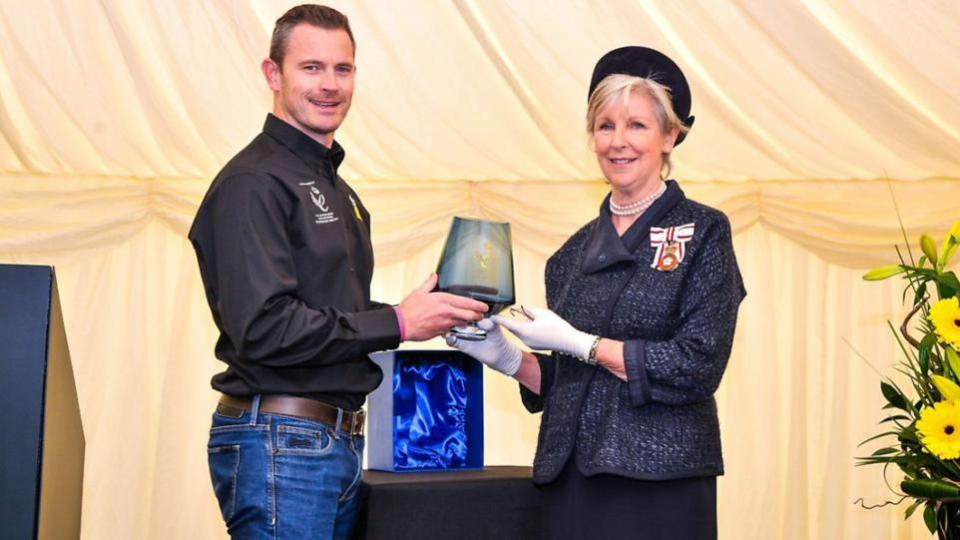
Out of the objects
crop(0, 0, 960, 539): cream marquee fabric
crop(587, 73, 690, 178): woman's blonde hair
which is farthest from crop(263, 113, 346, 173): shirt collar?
crop(0, 0, 960, 539): cream marquee fabric

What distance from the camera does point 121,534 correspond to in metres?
4.45

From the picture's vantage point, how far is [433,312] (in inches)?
90.7

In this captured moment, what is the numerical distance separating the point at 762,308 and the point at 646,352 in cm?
286

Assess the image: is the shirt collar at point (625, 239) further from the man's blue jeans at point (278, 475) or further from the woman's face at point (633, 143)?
the man's blue jeans at point (278, 475)

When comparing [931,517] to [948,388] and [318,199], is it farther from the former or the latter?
[318,199]

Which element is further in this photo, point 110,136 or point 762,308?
point 762,308

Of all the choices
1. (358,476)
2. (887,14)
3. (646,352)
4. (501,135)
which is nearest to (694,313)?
(646,352)

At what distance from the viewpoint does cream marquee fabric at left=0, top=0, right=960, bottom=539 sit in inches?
152

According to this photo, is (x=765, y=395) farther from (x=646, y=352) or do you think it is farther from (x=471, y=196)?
(x=646, y=352)

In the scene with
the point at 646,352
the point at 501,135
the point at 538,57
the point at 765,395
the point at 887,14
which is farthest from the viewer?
the point at 765,395

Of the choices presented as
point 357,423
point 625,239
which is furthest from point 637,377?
point 357,423

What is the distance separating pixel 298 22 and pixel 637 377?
3.29 feet

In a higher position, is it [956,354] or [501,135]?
[501,135]

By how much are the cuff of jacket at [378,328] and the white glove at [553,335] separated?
240 millimetres
